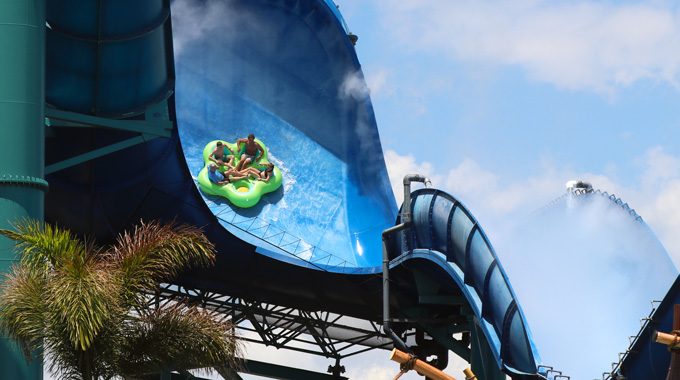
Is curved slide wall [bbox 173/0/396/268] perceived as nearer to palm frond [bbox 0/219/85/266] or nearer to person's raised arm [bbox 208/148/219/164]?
person's raised arm [bbox 208/148/219/164]

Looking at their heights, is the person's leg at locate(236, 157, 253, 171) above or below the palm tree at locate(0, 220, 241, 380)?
above

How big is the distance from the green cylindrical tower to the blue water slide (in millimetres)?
3807

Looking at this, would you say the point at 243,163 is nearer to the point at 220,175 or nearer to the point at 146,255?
the point at 220,175

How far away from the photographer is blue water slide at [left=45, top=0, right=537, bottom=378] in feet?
91.7

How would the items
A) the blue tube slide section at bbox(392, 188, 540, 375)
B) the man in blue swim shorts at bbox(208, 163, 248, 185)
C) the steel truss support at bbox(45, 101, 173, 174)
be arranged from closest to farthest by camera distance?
the steel truss support at bbox(45, 101, 173, 174) < the blue tube slide section at bbox(392, 188, 540, 375) < the man in blue swim shorts at bbox(208, 163, 248, 185)

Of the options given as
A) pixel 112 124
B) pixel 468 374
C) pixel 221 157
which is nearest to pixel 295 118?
pixel 221 157

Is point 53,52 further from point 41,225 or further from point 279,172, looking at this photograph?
point 279,172

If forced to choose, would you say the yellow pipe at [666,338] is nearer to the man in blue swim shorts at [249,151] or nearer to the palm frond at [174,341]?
the palm frond at [174,341]

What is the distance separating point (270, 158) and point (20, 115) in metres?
16.8

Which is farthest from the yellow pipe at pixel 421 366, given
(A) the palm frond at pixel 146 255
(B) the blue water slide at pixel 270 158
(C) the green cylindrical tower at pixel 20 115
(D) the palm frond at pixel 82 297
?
(C) the green cylindrical tower at pixel 20 115

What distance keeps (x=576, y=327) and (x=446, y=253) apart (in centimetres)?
426

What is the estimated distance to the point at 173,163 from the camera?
35.1m

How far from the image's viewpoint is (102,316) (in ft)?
60.1

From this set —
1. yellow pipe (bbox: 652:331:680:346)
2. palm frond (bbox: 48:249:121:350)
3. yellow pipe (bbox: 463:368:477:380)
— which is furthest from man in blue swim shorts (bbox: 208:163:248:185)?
yellow pipe (bbox: 652:331:680:346)
